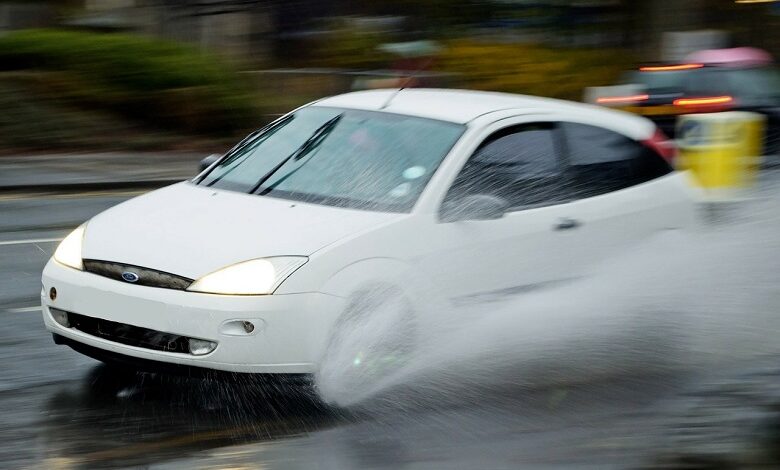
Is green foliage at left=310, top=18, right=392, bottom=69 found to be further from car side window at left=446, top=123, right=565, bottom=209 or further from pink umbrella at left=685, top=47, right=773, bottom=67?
car side window at left=446, top=123, right=565, bottom=209

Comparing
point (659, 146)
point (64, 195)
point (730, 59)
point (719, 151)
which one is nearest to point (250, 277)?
point (659, 146)

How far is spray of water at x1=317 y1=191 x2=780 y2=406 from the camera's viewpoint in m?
6.34

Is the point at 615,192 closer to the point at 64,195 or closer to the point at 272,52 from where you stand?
the point at 64,195

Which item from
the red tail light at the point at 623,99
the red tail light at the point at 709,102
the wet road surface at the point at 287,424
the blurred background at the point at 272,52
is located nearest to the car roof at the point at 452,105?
the wet road surface at the point at 287,424

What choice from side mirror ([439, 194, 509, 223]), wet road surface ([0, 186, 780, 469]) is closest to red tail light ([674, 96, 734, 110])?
wet road surface ([0, 186, 780, 469])

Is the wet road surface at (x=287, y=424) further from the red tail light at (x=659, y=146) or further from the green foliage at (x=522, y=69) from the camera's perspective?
the green foliage at (x=522, y=69)

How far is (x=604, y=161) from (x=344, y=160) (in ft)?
4.98

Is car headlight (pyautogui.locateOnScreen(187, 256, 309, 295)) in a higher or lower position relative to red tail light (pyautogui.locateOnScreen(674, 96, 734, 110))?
lower

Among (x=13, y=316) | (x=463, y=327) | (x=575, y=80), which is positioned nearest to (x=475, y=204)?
(x=463, y=327)

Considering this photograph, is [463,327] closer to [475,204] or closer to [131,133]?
[475,204]

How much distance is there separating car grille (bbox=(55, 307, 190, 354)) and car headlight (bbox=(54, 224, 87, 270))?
24cm

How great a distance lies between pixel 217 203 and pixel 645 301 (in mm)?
2372

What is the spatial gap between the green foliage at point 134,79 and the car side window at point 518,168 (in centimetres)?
1324

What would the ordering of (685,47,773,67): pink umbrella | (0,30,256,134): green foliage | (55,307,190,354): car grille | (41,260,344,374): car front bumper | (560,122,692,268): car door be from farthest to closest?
(0,30,256,134): green foliage < (685,47,773,67): pink umbrella < (560,122,692,268): car door < (55,307,190,354): car grille < (41,260,344,374): car front bumper
